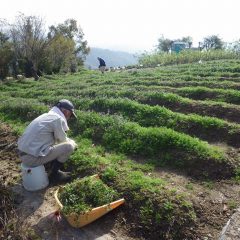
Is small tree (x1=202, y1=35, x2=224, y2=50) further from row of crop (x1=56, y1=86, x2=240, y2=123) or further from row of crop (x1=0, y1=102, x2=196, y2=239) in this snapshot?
row of crop (x1=0, y1=102, x2=196, y2=239)

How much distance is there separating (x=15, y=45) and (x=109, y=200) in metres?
26.5

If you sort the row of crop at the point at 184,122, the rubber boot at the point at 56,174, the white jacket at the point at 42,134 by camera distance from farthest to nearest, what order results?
1. the row of crop at the point at 184,122
2. the rubber boot at the point at 56,174
3. the white jacket at the point at 42,134

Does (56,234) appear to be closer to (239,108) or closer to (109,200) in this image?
(109,200)

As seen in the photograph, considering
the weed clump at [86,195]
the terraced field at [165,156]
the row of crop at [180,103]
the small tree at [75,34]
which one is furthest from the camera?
the small tree at [75,34]

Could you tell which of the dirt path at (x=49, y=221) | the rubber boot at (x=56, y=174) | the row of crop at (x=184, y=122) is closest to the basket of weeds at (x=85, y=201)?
the dirt path at (x=49, y=221)

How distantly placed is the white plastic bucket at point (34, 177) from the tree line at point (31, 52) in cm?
2140

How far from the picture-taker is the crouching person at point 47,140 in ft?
22.2

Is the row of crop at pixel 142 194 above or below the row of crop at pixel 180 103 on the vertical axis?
below

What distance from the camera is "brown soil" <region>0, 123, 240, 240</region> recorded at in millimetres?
5641

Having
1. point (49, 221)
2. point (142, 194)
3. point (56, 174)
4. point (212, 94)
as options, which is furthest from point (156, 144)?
point (212, 94)

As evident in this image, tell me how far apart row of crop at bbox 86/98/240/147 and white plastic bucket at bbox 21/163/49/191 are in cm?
366

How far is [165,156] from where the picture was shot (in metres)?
7.79

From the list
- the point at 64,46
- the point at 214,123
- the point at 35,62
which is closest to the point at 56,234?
the point at 214,123

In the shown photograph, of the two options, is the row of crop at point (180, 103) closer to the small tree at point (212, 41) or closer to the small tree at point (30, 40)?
the small tree at point (30, 40)
